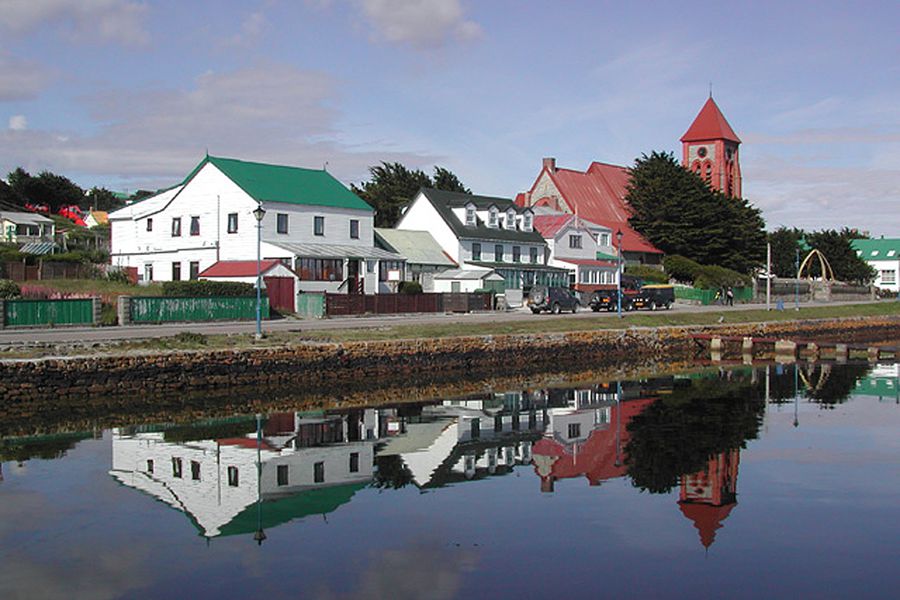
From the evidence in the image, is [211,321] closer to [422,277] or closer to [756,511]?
[422,277]

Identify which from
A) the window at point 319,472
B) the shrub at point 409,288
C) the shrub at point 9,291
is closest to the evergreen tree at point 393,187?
the shrub at point 409,288

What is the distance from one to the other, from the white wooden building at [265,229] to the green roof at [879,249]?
10213 cm

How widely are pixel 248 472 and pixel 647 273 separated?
7066 cm

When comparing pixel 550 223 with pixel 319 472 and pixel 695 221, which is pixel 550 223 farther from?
pixel 319 472

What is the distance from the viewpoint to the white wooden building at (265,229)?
61.6 metres

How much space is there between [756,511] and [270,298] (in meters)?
38.3

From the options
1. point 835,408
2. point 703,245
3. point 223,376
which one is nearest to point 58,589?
point 223,376

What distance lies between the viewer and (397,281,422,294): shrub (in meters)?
65.0

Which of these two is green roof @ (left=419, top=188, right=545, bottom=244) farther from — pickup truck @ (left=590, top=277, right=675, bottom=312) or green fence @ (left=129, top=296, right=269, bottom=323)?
green fence @ (left=129, top=296, right=269, bottom=323)

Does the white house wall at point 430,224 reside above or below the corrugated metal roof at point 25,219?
below

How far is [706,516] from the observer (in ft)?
55.1

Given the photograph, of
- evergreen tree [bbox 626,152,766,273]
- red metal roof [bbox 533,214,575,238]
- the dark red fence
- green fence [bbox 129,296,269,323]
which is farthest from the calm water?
evergreen tree [bbox 626,152,766,273]

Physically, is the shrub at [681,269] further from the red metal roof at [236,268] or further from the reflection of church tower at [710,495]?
the reflection of church tower at [710,495]

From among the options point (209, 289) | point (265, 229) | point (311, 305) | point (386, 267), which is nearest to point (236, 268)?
point (265, 229)
